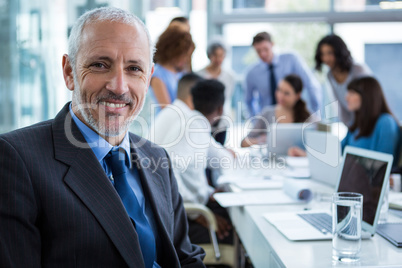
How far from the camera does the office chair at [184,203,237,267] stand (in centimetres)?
230

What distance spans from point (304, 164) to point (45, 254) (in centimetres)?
240

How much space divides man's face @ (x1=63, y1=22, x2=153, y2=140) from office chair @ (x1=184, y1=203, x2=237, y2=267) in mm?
1063

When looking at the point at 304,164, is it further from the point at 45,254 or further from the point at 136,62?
the point at 45,254

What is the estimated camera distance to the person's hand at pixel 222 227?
255 centimetres

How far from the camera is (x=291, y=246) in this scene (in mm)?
1470

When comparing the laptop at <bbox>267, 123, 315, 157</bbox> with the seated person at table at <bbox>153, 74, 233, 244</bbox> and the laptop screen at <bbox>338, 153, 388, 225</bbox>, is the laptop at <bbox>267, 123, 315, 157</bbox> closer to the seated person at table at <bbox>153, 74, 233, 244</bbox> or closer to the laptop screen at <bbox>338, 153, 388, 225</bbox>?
the seated person at table at <bbox>153, 74, 233, 244</bbox>

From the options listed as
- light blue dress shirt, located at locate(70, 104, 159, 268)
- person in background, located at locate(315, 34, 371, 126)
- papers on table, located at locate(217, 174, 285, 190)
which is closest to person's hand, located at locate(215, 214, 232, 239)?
papers on table, located at locate(217, 174, 285, 190)

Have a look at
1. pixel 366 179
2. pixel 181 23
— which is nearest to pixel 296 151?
pixel 181 23

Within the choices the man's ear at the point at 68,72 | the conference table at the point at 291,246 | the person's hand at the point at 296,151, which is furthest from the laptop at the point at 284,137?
the man's ear at the point at 68,72

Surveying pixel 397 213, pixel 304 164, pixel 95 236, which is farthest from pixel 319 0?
pixel 95 236

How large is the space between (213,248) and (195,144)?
Result: 630 millimetres

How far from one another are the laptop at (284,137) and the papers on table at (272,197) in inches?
49.4

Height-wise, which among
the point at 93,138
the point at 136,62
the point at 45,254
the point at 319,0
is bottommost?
the point at 45,254

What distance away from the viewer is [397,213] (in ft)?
6.16
